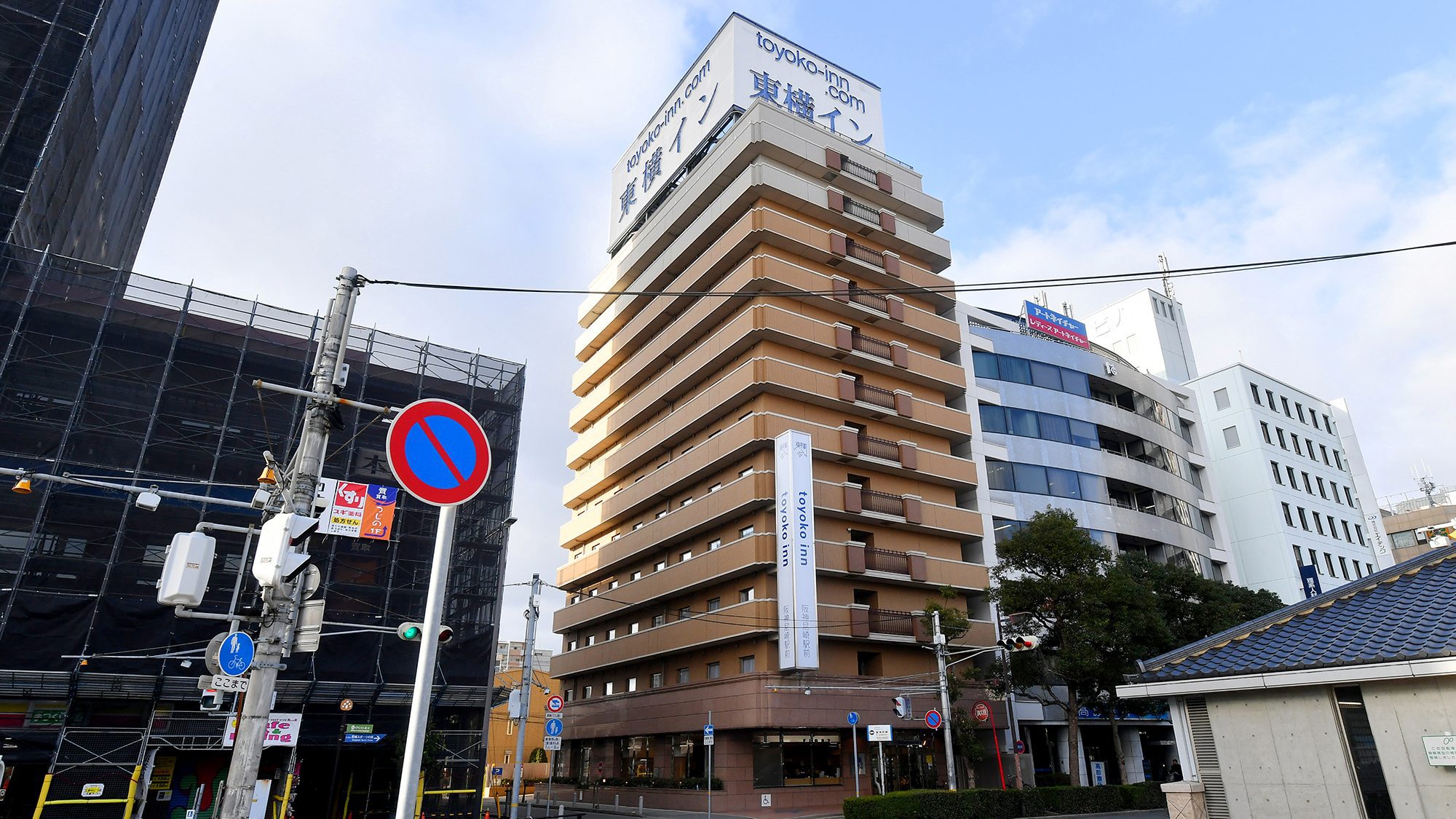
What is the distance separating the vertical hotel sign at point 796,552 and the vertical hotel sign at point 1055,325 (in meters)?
23.8

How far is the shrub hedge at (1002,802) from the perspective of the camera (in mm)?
27156

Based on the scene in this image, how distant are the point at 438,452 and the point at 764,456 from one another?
33.1 m

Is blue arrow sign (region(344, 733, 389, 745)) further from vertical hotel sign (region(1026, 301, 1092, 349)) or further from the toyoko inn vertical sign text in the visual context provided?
vertical hotel sign (region(1026, 301, 1092, 349))

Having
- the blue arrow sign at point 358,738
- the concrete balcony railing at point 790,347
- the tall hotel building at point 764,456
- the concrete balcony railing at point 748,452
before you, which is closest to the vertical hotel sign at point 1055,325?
the tall hotel building at point 764,456

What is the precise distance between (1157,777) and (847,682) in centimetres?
2477

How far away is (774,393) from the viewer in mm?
40250

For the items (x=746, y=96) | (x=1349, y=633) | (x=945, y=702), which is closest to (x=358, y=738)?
(x=945, y=702)

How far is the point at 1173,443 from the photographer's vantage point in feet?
187

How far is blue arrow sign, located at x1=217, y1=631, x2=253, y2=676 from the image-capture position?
12.2 m

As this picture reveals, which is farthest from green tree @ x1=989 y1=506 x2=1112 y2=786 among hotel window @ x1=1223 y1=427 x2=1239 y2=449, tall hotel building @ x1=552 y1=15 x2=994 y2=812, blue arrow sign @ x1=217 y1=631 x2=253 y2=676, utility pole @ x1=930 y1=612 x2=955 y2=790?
hotel window @ x1=1223 y1=427 x2=1239 y2=449

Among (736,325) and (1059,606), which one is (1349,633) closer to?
(1059,606)

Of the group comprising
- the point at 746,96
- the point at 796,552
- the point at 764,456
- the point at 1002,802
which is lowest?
the point at 1002,802

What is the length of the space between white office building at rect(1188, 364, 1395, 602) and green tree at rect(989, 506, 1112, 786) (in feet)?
103

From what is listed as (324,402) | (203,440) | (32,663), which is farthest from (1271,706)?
(203,440)
